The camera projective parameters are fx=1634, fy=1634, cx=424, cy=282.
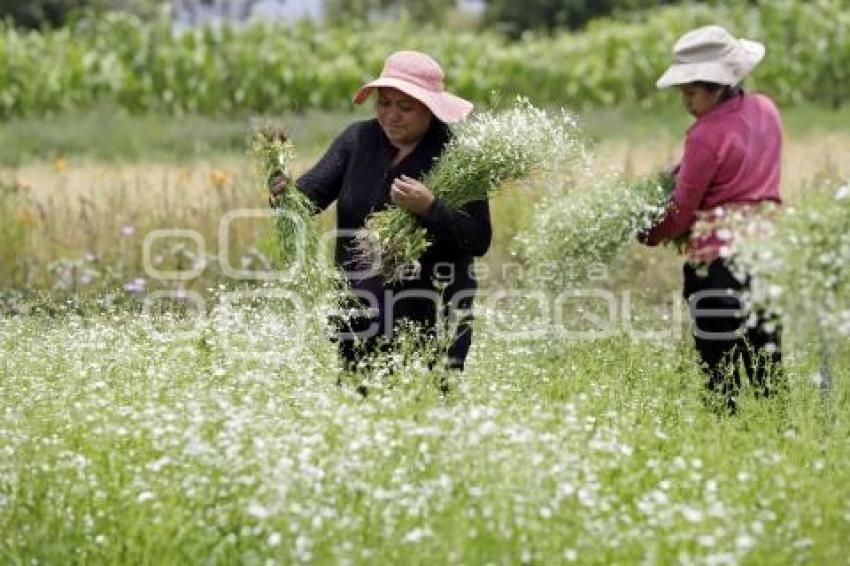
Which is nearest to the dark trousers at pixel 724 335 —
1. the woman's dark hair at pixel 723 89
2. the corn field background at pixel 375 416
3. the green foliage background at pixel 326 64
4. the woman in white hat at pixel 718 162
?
the woman in white hat at pixel 718 162

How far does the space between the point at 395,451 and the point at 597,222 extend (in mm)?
1665

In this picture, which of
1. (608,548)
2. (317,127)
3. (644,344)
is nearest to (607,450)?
(608,548)

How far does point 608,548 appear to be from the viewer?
4.59 metres

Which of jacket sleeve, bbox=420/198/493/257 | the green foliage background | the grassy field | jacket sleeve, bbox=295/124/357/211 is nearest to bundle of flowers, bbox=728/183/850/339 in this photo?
the grassy field

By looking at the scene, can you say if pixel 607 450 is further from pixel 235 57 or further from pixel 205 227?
pixel 235 57

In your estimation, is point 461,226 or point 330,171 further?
point 330,171

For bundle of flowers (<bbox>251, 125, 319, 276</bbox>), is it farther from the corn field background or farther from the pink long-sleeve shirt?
the pink long-sleeve shirt

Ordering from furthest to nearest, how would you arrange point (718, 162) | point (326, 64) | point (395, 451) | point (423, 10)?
1. point (423, 10)
2. point (326, 64)
3. point (718, 162)
4. point (395, 451)

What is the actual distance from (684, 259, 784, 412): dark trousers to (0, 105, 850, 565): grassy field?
0.12m

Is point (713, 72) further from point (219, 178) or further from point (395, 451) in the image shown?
point (219, 178)

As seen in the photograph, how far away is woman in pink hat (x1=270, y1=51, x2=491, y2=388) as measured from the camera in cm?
617

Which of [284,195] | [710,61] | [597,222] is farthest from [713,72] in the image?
[284,195]

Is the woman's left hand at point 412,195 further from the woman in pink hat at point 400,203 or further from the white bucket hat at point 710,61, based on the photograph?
the white bucket hat at point 710,61

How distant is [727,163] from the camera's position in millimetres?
6125
